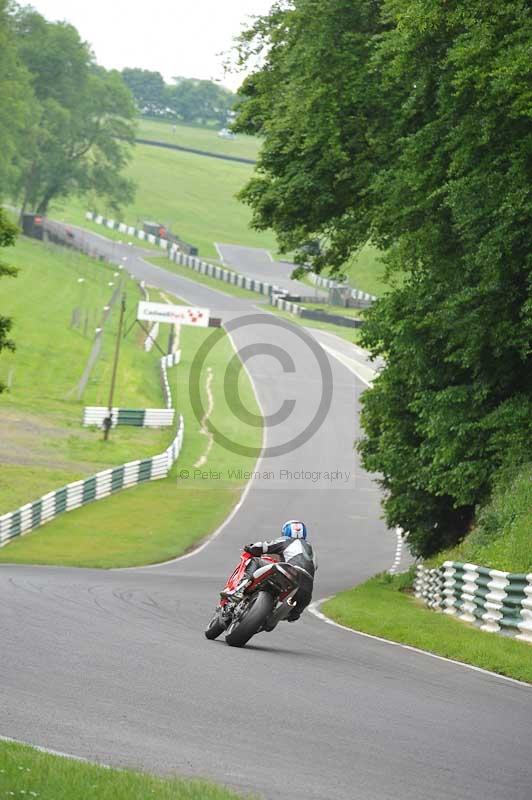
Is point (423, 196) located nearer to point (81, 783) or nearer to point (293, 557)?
point (293, 557)

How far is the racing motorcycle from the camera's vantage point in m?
14.3

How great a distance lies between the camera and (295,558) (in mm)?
14758

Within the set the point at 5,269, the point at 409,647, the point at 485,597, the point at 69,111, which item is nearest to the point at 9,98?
the point at 69,111

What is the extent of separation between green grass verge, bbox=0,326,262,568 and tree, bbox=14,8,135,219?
53.0 m

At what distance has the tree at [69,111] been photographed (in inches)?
4525

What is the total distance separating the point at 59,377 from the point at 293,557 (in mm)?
55313

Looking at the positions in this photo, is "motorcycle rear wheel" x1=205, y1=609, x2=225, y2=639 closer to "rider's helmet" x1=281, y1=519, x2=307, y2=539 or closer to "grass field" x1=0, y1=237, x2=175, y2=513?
"rider's helmet" x1=281, y1=519, x2=307, y2=539

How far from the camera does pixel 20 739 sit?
8.14 meters

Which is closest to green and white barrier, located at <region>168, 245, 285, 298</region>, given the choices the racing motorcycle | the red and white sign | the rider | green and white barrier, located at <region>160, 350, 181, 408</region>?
green and white barrier, located at <region>160, 350, 181, 408</region>

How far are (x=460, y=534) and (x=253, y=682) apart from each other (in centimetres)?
1737

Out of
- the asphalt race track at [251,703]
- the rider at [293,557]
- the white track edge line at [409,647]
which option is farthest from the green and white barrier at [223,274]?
the rider at [293,557]

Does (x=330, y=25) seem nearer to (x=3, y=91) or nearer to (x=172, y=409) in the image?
(x=172, y=409)

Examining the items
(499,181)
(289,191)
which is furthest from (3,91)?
(499,181)

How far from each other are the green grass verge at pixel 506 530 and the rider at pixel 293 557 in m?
5.77
